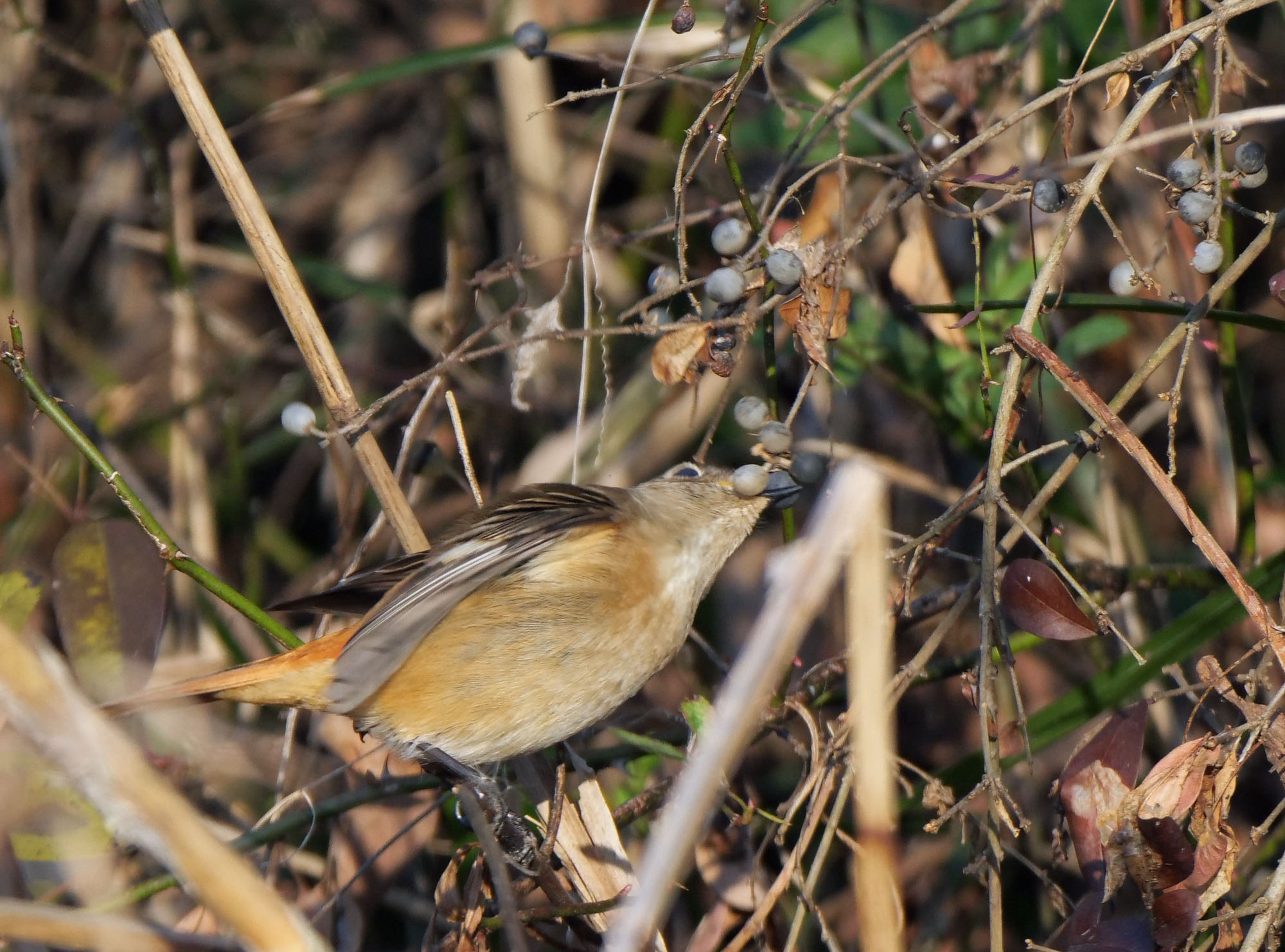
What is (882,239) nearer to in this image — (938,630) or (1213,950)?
(938,630)

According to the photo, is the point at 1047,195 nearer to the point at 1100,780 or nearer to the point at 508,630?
the point at 1100,780

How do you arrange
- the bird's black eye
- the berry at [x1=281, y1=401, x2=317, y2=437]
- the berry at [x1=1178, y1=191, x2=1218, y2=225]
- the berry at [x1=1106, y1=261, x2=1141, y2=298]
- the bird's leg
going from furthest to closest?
the bird's black eye, the berry at [x1=281, y1=401, x2=317, y2=437], the bird's leg, the berry at [x1=1106, y1=261, x2=1141, y2=298], the berry at [x1=1178, y1=191, x2=1218, y2=225]

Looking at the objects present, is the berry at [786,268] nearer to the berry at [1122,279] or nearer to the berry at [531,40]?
the berry at [1122,279]

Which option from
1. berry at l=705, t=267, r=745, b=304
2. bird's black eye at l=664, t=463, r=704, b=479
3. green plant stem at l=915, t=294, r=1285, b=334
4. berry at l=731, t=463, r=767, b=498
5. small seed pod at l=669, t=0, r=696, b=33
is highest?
small seed pod at l=669, t=0, r=696, b=33

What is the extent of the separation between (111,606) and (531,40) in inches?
60.8

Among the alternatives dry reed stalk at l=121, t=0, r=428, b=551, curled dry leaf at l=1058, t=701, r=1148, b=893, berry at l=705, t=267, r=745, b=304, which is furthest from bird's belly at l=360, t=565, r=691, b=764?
curled dry leaf at l=1058, t=701, r=1148, b=893

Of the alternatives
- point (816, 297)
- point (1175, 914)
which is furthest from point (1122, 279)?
point (1175, 914)

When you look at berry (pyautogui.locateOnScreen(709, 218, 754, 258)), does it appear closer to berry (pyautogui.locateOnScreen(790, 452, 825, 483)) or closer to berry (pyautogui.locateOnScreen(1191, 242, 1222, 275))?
berry (pyautogui.locateOnScreen(790, 452, 825, 483))

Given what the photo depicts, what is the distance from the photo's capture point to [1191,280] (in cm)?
335

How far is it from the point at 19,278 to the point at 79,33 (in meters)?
1.12

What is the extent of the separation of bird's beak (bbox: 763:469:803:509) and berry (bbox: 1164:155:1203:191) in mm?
957

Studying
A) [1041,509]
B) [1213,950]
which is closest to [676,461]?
[1041,509]

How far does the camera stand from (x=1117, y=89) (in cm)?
221

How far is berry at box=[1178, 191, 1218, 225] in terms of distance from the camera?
210 cm
